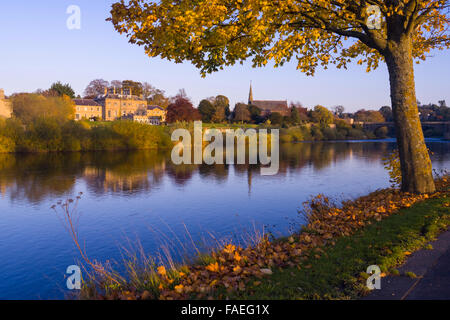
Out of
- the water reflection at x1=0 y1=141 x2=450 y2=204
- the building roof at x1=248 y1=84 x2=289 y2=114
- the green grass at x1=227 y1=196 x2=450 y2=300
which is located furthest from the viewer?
the building roof at x1=248 y1=84 x2=289 y2=114

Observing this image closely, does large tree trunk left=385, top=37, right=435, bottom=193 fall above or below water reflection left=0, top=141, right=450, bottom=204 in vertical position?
above

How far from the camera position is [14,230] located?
13.0 meters

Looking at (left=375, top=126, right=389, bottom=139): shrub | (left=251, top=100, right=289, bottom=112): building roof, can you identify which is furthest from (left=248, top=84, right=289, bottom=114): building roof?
(left=375, top=126, right=389, bottom=139): shrub

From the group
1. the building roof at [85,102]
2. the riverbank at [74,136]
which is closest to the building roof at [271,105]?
the building roof at [85,102]

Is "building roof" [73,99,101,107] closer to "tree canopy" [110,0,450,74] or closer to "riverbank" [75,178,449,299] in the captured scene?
"tree canopy" [110,0,450,74]

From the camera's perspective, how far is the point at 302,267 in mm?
5906

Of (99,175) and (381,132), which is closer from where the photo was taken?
(99,175)

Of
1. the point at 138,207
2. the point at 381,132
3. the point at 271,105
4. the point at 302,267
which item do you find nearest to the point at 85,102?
the point at 271,105

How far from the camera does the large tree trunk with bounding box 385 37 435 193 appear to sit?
10703 mm

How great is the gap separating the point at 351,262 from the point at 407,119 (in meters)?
6.86

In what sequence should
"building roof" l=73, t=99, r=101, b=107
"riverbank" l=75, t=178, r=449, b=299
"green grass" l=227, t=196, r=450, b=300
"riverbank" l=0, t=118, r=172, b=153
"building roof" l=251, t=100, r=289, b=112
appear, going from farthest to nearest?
"building roof" l=251, t=100, r=289, b=112 < "building roof" l=73, t=99, r=101, b=107 < "riverbank" l=0, t=118, r=172, b=153 < "riverbank" l=75, t=178, r=449, b=299 < "green grass" l=227, t=196, r=450, b=300

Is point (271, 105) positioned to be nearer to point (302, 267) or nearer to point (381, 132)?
point (381, 132)

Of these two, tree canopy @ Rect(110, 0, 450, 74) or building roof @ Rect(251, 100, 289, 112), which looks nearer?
tree canopy @ Rect(110, 0, 450, 74)

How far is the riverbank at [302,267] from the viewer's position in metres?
5.09
